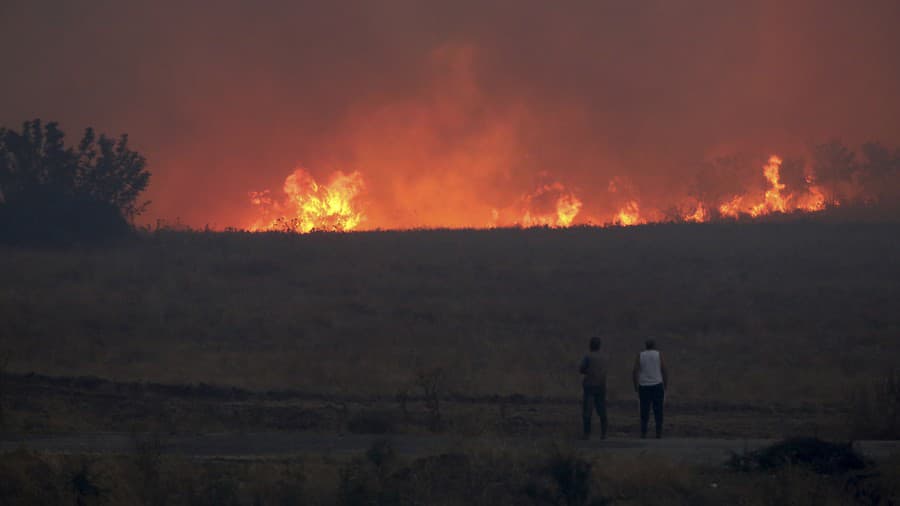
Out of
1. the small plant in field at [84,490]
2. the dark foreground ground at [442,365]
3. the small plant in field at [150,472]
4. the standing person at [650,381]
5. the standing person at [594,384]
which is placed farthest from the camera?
the standing person at [650,381]

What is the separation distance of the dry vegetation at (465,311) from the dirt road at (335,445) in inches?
117

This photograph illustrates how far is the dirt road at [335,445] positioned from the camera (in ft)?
50.7

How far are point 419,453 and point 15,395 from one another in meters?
11.1

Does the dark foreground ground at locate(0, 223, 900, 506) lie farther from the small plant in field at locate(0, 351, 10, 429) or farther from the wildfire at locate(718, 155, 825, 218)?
the wildfire at locate(718, 155, 825, 218)

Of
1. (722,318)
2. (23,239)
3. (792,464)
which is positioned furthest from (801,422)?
(23,239)

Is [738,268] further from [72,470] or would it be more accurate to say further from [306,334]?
[72,470]

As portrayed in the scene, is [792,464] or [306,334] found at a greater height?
[306,334]

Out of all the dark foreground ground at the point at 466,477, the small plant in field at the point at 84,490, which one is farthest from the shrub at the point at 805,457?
the small plant in field at the point at 84,490

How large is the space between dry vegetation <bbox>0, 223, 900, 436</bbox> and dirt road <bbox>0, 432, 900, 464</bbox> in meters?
2.97

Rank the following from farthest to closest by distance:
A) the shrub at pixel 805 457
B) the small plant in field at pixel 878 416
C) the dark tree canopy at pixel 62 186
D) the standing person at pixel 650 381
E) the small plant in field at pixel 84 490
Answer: the dark tree canopy at pixel 62 186, the standing person at pixel 650 381, the small plant in field at pixel 878 416, the shrub at pixel 805 457, the small plant in field at pixel 84 490

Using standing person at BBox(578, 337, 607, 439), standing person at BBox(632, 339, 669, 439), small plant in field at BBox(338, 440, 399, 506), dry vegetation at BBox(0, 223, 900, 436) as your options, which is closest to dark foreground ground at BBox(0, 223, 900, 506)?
small plant in field at BBox(338, 440, 399, 506)

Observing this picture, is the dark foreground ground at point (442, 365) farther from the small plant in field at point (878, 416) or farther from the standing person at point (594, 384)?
the standing person at point (594, 384)

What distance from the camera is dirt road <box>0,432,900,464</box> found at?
1546 cm

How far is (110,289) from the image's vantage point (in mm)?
37875
